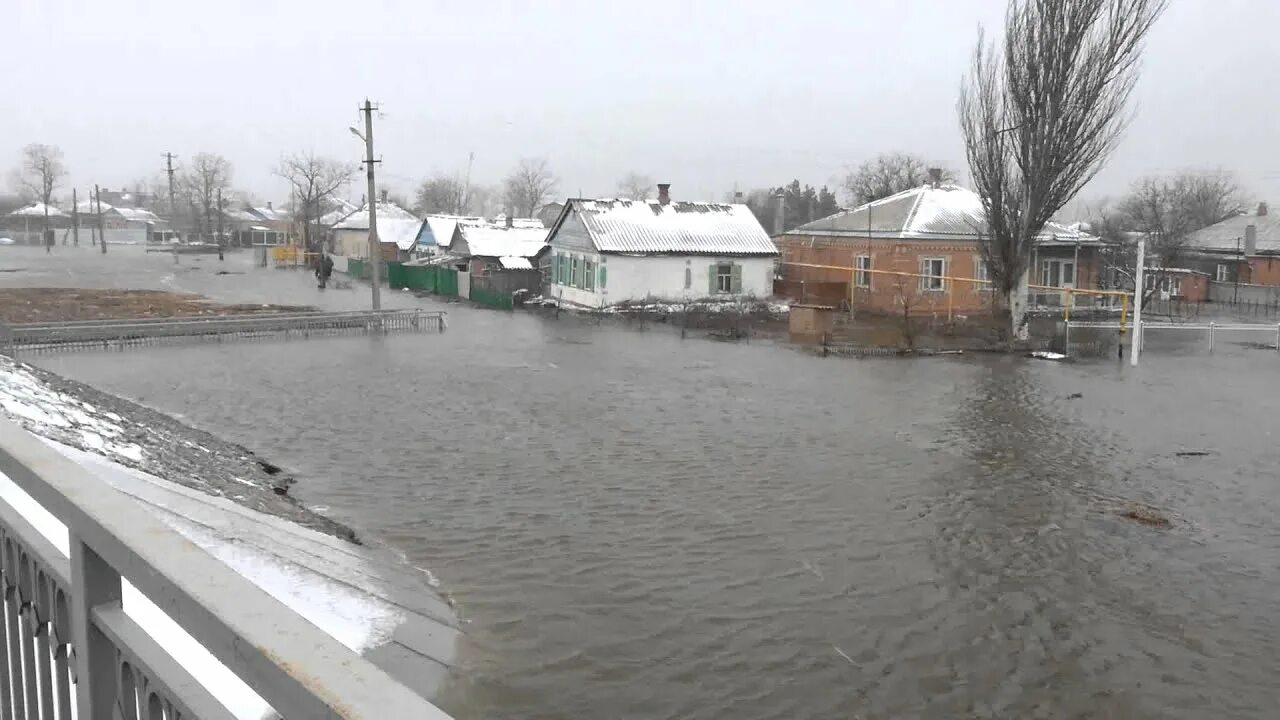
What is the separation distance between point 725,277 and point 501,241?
1473 cm

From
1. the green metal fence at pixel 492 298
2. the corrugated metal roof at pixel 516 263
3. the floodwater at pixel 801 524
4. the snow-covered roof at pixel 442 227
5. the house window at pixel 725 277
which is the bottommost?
the floodwater at pixel 801 524

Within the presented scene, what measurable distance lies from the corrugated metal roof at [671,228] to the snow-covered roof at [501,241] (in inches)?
301

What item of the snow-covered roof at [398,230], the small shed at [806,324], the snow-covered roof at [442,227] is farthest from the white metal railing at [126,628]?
the snow-covered roof at [398,230]

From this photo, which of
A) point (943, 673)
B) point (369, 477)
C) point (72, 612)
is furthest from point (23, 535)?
point (369, 477)

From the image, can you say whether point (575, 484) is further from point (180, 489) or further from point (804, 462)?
point (180, 489)

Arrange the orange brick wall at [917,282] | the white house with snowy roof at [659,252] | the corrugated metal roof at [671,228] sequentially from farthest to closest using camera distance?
the corrugated metal roof at [671,228]
the white house with snowy roof at [659,252]
the orange brick wall at [917,282]

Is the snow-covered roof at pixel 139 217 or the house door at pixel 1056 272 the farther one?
the snow-covered roof at pixel 139 217

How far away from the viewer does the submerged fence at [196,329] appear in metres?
24.3

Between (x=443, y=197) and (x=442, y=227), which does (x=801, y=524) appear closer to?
(x=442, y=227)

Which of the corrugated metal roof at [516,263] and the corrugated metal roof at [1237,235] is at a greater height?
the corrugated metal roof at [1237,235]

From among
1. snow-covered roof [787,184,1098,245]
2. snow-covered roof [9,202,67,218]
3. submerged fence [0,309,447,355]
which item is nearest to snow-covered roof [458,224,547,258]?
snow-covered roof [787,184,1098,245]

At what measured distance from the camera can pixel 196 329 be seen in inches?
1070

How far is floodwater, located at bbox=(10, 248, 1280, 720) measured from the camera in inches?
291

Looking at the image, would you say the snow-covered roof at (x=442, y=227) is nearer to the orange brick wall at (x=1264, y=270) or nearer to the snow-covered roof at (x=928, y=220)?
the snow-covered roof at (x=928, y=220)
